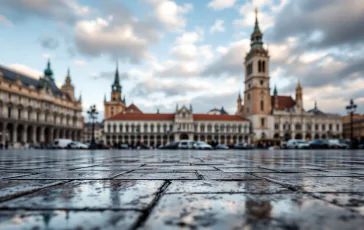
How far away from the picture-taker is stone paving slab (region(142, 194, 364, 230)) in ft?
3.59

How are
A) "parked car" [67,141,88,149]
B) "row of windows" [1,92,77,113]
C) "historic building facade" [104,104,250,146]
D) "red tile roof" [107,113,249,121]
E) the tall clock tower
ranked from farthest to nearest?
1. "red tile roof" [107,113,249,121]
2. "historic building facade" [104,104,250,146]
3. the tall clock tower
4. "row of windows" [1,92,77,113]
5. "parked car" [67,141,88,149]

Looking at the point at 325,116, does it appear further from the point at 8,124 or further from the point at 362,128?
the point at 8,124

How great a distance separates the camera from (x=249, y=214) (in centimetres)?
125

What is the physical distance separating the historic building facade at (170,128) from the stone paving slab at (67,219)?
74.7m

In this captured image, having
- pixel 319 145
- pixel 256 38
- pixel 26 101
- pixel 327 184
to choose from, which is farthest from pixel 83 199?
pixel 256 38

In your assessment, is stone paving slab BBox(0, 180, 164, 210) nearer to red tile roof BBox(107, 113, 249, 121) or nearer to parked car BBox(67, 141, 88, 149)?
parked car BBox(67, 141, 88, 149)

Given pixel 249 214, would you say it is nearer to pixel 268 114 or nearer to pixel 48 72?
pixel 268 114

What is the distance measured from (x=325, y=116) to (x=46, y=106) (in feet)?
255

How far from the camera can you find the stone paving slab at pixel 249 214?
1.09 meters

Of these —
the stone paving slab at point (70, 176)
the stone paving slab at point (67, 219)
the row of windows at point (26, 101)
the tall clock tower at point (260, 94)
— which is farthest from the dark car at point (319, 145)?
the row of windows at point (26, 101)

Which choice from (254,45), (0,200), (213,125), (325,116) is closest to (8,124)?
(213,125)

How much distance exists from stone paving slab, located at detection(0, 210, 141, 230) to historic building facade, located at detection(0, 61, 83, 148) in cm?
4674

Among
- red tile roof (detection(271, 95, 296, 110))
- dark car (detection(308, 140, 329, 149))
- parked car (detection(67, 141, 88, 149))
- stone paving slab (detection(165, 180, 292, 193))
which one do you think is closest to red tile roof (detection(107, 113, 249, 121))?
red tile roof (detection(271, 95, 296, 110))

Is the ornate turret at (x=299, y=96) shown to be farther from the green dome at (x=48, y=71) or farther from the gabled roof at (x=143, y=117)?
the green dome at (x=48, y=71)
